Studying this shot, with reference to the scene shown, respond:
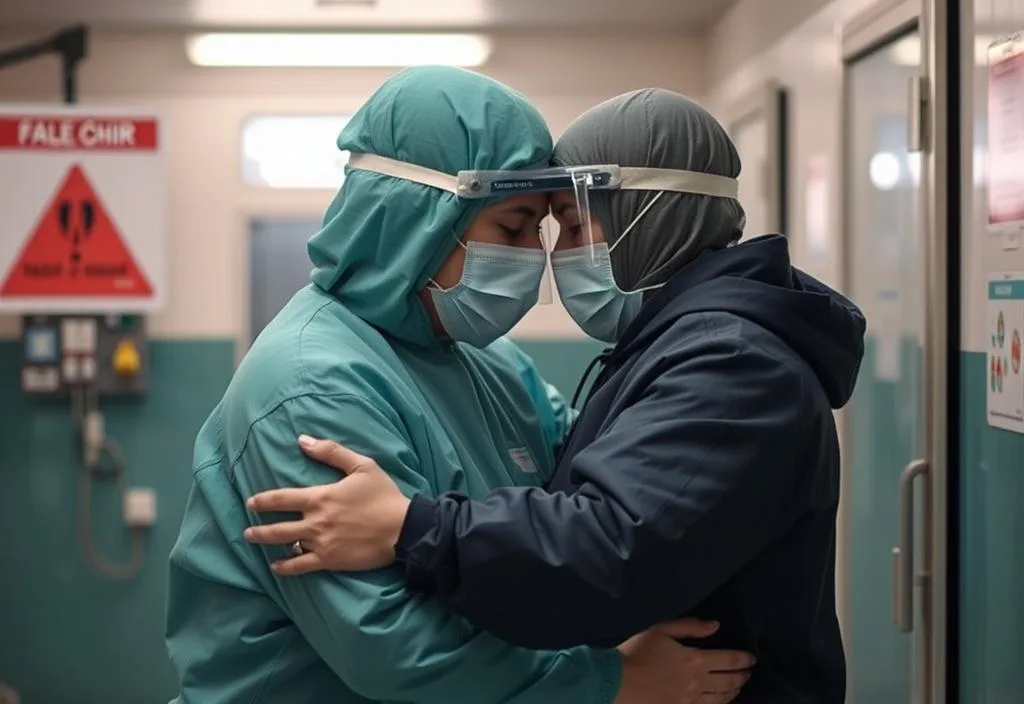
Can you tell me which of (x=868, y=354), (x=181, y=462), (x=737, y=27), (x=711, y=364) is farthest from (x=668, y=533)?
(x=181, y=462)

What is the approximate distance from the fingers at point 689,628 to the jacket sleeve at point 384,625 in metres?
0.10

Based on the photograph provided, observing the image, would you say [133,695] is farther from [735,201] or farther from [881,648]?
[735,201]

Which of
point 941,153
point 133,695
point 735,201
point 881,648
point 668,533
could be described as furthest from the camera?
point 133,695

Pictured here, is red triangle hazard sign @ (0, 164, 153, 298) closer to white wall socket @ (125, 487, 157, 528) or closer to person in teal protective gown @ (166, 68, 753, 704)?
white wall socket @ (125, 487, 157, 528)

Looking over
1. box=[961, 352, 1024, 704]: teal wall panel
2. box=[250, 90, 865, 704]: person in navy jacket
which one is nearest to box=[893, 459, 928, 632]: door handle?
box=[961, 352, 1024, 704]: teal wall panel

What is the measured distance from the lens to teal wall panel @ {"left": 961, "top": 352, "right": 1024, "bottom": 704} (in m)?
2.15

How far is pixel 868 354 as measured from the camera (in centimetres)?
307

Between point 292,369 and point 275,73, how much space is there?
3.36 m

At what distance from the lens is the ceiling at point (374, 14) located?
4.08 meters

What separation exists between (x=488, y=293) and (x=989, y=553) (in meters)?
1.24

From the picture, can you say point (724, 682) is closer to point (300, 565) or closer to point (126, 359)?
point (300, 565)

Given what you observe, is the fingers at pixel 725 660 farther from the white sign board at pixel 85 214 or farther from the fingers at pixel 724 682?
the white sign board at pixel 85 214

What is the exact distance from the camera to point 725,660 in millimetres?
1407

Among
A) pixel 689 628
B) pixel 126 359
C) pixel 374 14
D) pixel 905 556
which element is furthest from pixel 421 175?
pixel 126 359
